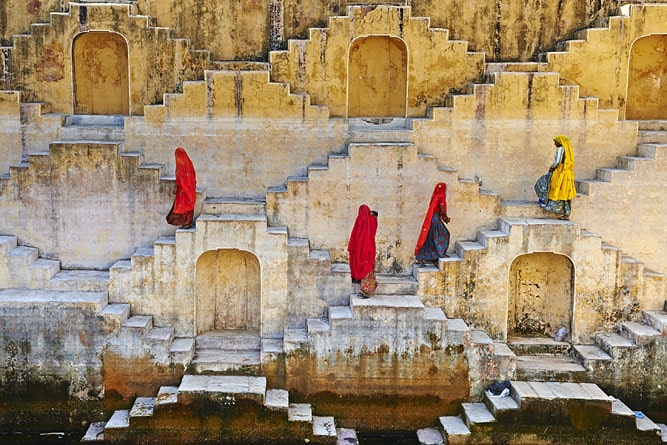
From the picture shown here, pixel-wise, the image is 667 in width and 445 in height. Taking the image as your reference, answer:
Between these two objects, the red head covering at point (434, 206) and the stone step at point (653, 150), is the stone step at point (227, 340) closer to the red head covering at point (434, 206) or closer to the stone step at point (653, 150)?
the red head covering at point (434, 206)

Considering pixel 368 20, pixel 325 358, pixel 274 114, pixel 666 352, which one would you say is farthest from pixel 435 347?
pixel 368 20

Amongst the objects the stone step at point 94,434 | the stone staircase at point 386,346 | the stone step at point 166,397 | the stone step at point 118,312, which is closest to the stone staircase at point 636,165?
the stone staircase at point 386,346

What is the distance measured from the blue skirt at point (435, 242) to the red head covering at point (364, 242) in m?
1.14

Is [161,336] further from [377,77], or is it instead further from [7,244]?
[377,77]

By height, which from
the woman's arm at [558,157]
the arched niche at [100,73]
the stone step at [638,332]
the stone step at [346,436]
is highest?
the arched niche at [100,73]

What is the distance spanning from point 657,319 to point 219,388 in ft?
25.2

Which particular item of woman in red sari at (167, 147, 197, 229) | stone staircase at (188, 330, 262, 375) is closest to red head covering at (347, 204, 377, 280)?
stone staircase at (188, 330, 262, 375)

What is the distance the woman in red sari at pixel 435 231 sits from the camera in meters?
14.1

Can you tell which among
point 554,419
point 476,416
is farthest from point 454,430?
point 554,419

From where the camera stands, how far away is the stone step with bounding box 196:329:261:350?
46.1 ft

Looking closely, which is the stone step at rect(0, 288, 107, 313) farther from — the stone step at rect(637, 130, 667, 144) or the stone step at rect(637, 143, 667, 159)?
the stone step at rect(637, 130, 667, 144)

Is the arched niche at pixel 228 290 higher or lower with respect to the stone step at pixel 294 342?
higher

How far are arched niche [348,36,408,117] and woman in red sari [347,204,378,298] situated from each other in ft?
11.7

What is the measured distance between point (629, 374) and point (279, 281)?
20.8 ft
